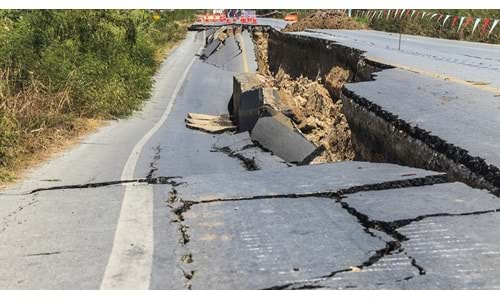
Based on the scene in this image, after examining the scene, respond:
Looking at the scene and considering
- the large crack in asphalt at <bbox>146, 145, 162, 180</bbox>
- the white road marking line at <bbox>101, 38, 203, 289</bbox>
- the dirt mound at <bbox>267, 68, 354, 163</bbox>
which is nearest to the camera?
the white road marking line at <bbox>101, 38, 203, 289</bbox>

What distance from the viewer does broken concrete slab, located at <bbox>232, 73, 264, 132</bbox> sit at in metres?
10.1

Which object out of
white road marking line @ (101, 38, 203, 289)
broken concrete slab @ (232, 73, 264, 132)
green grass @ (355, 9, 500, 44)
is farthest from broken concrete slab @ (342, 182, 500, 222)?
green grass @ (355, 9, 500, 44)

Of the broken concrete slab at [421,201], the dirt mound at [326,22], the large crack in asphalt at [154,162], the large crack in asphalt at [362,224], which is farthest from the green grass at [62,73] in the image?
the dirt mound at [326,22]

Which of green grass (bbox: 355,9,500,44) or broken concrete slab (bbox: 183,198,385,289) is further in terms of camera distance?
green grass (bbox: 355,9,500,44)

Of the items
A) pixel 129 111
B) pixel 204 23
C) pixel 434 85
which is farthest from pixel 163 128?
pixel 204 23

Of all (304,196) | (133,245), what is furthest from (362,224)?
(133,245)

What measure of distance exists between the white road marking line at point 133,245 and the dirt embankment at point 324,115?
118 inches

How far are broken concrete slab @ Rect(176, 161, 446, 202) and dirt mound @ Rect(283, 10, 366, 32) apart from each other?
19795 millimetres

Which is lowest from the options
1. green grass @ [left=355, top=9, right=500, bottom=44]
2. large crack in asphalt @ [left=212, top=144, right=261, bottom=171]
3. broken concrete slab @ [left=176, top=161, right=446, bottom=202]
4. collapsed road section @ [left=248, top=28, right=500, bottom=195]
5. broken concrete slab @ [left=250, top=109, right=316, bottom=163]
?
large crack in asphalt @ [left=212, top=144, right=261, bottom=171]

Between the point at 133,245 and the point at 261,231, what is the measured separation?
2.25ft

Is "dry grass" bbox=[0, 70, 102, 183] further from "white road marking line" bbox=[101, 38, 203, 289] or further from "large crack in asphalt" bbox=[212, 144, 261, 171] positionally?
"white road marking line" bbox=[101, 38, 203, 289]

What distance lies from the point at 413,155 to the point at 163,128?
7.52 meters

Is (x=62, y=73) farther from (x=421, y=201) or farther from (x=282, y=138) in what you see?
(x=421, y=201)

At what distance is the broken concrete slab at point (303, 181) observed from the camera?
382cm
